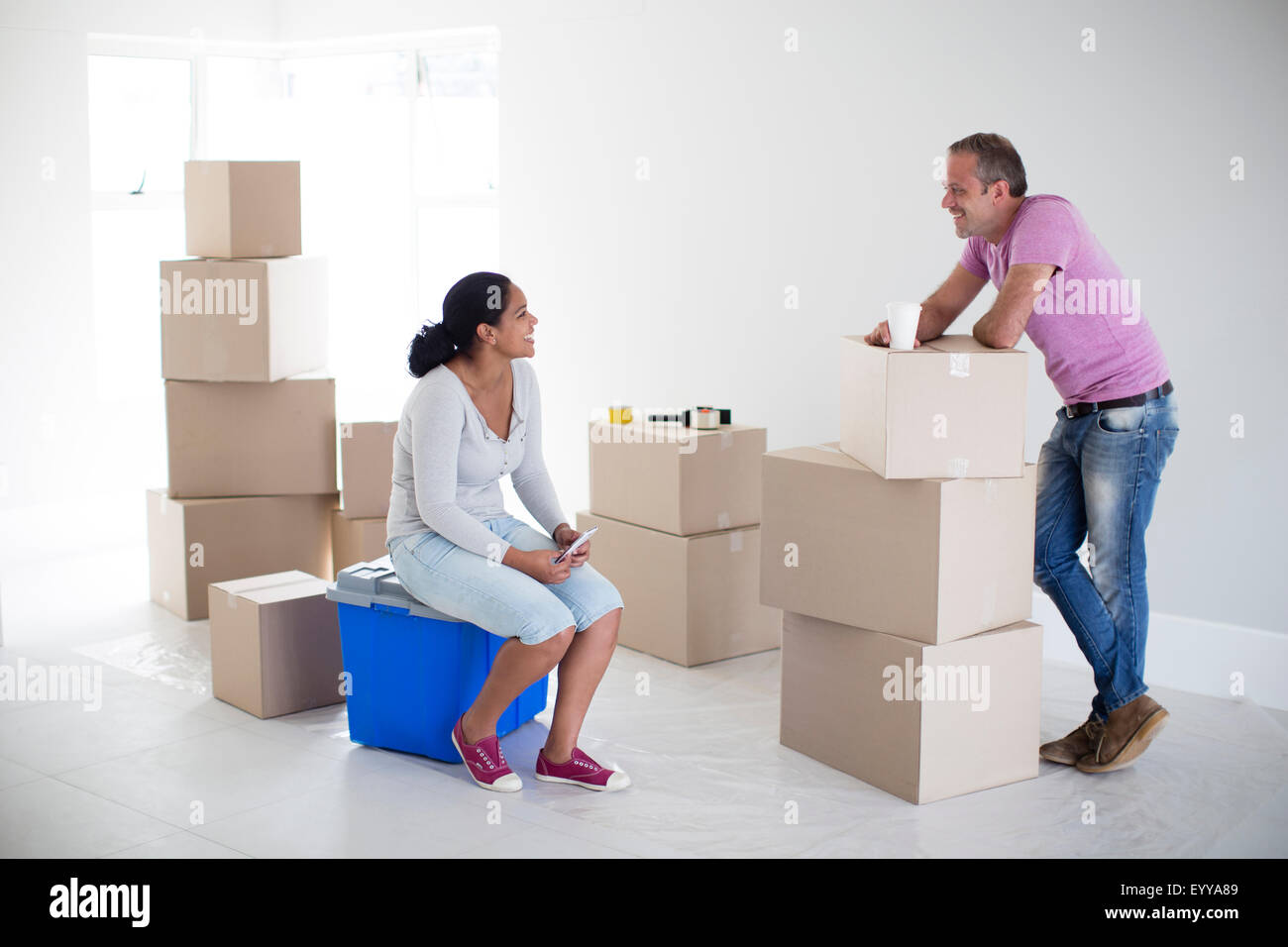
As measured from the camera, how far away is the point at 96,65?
483 centimetres

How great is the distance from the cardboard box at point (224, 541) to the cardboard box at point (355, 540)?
0.03 meters

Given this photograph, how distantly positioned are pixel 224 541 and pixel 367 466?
0.51m

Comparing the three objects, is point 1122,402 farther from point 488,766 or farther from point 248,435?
point 248,435

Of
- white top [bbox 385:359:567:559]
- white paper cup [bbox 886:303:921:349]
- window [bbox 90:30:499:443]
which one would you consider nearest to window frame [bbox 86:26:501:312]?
window [bbox 90:30:499:443]

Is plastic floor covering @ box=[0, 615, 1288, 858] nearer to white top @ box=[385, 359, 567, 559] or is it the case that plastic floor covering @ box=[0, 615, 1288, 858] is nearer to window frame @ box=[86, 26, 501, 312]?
white top @ box=[385, 359, 567, 559]

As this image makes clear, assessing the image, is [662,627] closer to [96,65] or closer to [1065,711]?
[1065,711]

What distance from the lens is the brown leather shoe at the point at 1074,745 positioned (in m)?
2.82

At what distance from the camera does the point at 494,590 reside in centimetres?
262

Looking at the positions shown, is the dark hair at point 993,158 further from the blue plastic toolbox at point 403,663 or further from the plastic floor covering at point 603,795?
the blue plastic toolbox at point 403,663

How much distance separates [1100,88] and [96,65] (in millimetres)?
3691

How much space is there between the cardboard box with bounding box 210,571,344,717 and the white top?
47 cm

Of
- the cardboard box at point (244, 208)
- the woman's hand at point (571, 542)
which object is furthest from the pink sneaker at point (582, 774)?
the cardboard box at point (244, 208)

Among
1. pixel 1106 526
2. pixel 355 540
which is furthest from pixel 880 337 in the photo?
pixel 355 540

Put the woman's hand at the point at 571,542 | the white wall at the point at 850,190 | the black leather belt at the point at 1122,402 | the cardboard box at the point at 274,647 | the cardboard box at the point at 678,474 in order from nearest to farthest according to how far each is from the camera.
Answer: the black leather belt at the point at 1122,402 < the woman's hand at the point at 571,542 < the cardboard box at the point at 274,647 < the white wall at the point at 850,190 < the cardboard box at the point at 678,474
